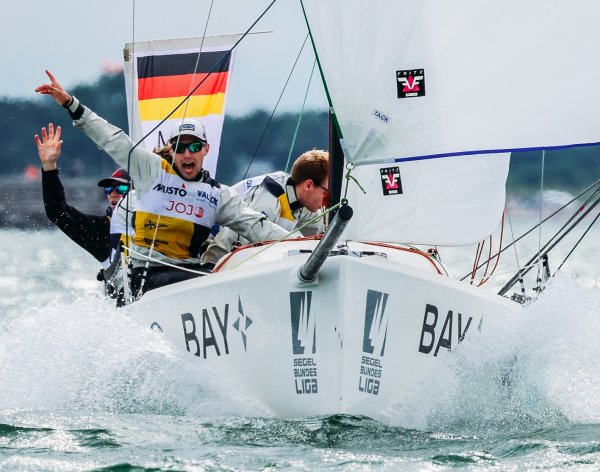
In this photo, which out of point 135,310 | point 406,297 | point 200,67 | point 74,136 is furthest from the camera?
point 74,136

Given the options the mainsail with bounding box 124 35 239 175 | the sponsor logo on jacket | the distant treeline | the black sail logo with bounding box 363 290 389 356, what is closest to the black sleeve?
the sponsor logo on jacket

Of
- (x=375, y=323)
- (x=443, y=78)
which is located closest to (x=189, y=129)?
(x=443, y=78)

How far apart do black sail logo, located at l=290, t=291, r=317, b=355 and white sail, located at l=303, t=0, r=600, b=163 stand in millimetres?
516

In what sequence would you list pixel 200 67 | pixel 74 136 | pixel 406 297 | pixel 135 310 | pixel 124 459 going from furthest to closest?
pixel 74 136 → pixel 200 67 → pixel 135 310 → pixel 406 297 → pixel 124 459

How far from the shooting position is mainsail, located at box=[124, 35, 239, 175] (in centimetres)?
858

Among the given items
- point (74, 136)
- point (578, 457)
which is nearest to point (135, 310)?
point (578, 457)

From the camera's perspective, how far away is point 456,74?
418 cm

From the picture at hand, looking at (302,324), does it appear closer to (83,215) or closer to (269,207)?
(269,207)

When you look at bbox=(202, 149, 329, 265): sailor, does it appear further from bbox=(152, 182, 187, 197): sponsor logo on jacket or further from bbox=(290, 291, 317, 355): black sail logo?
bbox=(290, 291, 317, 355): black sail logo

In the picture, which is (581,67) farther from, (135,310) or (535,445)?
(135,310)

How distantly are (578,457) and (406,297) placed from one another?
86cm

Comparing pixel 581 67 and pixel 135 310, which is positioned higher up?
pixel 581 67

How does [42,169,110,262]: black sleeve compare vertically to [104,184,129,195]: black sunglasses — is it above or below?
below

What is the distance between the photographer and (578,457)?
3.51 metres
